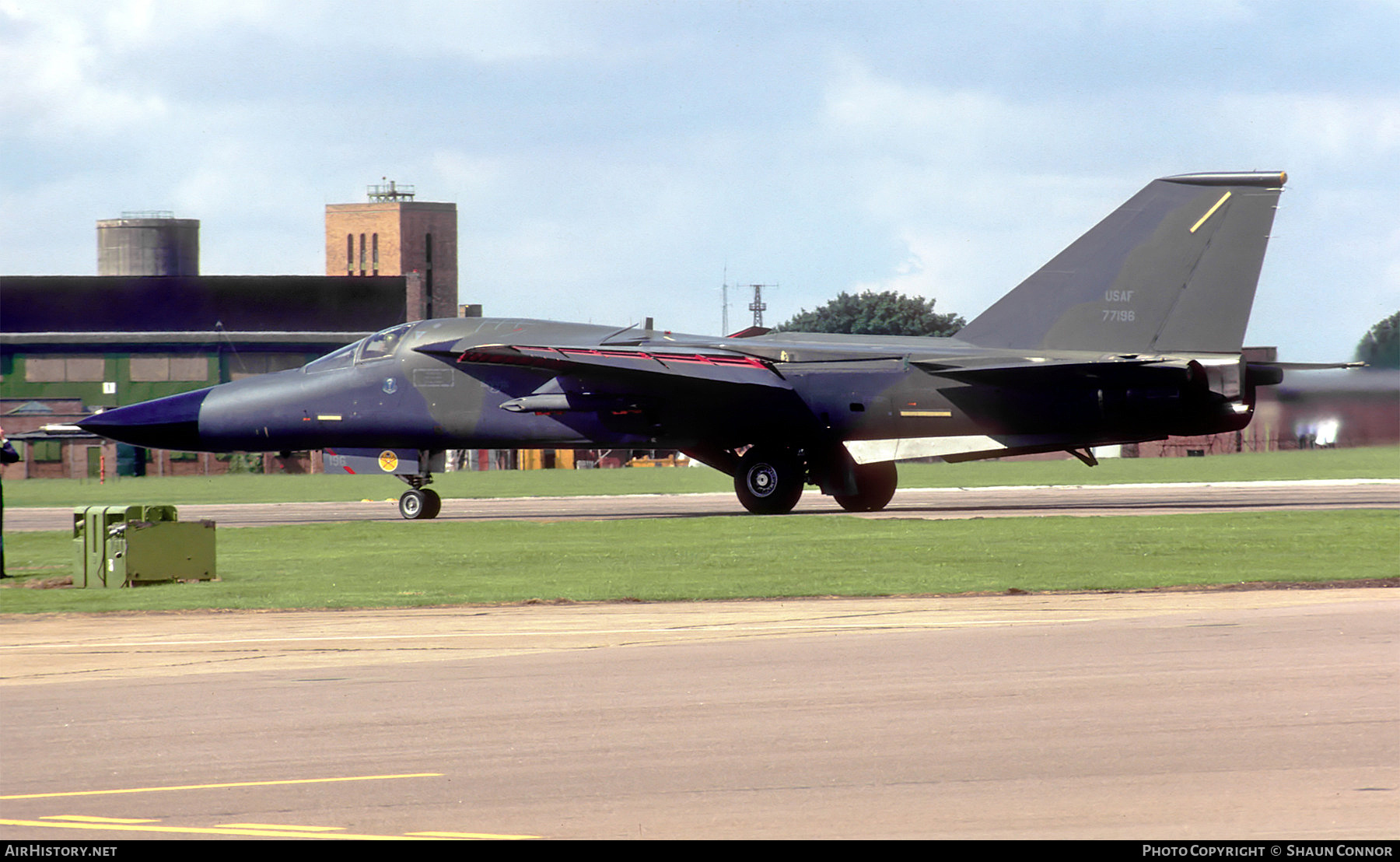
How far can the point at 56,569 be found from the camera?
64.1ft

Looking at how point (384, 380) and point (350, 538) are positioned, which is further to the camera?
point (384, 380)

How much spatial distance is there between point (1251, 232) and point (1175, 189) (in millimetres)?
1460

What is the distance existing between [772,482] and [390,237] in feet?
361

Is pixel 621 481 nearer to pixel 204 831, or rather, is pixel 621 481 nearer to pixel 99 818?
pixel 99 818

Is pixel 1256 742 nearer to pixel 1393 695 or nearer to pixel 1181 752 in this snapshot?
pixel 1181 752

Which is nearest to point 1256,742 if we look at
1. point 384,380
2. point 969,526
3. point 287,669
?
point 287,669

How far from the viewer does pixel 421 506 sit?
95.9ft

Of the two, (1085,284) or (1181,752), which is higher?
(1085,284)

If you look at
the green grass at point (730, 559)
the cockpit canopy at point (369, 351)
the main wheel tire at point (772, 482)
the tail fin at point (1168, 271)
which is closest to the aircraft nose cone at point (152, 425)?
the cockpit canopy at point (369, 351)

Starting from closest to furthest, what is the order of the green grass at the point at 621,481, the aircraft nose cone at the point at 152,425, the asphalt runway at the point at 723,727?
the asphalt runway at the point at 723,727 < the aircraft nose cone at the point at 152,425 < the green grass at the point at 621,481

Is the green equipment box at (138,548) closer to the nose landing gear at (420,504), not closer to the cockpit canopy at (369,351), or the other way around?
the nose landing gear at (420,504)

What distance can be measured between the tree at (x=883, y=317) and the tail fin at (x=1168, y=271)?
8896cm

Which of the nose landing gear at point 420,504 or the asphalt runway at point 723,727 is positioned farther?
the nose landing gear at point 420,504

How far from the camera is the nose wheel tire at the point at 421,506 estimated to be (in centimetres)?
2919
